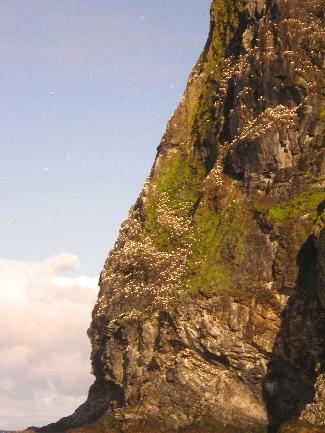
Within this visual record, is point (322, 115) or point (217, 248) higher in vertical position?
point (322, 115)

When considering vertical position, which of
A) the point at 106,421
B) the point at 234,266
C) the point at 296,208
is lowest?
the point at 106,421

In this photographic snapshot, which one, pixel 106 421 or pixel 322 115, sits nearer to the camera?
pixel 322 115

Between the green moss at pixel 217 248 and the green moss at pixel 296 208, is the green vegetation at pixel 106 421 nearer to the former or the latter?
the green moss at pixel 217 248

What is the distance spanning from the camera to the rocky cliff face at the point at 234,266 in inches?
2099

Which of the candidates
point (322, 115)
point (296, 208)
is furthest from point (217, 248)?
point (322, 115)

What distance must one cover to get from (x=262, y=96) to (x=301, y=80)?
383 cm

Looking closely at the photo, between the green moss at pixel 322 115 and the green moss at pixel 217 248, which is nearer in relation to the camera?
the green moss at pixel 217 248

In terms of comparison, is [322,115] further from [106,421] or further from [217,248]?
[106,421]

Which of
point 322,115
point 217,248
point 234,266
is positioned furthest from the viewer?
point 217,248

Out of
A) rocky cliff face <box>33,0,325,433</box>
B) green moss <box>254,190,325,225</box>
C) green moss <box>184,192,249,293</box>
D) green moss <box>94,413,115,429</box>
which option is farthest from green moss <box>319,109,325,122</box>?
green moss <box>94,413,115,429</box>

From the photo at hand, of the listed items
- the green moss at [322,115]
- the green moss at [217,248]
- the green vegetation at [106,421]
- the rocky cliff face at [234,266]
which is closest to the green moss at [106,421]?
the green vegetation at [106,421]

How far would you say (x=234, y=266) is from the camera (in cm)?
5744

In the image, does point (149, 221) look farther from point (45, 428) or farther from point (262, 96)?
point (45, 428)

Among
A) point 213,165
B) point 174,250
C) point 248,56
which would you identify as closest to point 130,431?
point 174,250
